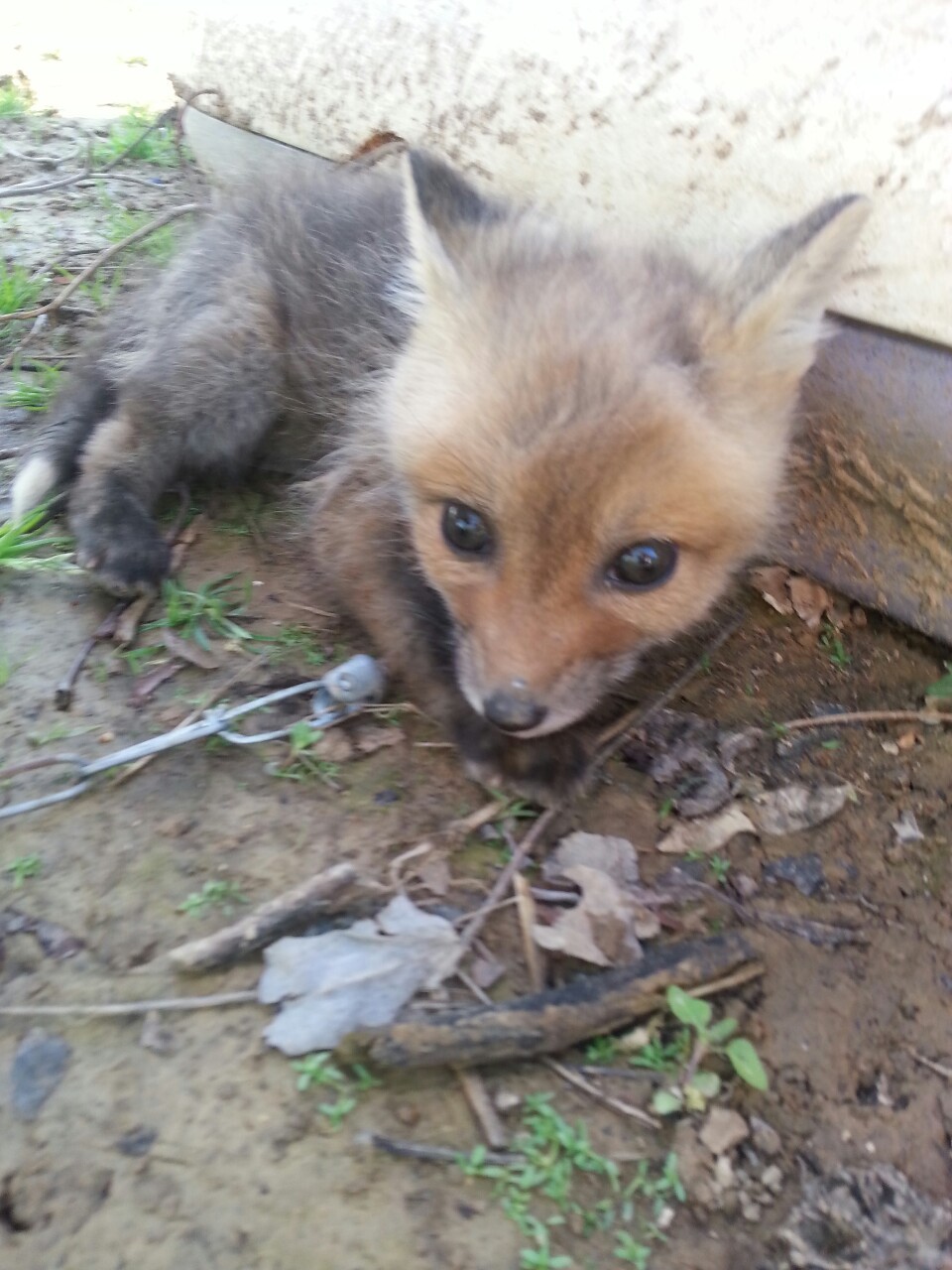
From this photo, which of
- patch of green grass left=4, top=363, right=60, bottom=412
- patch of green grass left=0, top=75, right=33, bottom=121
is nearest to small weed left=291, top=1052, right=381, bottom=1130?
patch of green grass left=4, top=363, right=60, bottom=412

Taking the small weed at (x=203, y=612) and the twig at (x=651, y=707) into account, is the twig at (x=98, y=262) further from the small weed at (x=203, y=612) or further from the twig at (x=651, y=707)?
the twig at (x=651, y=707)

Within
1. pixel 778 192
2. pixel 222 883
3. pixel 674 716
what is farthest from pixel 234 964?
pixel 778 192

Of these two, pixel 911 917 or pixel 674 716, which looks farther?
pixel 674 716

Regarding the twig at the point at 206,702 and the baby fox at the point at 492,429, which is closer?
the baby fox at the point at 492,429

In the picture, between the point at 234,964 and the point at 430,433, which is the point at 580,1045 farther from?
the point at 430,433

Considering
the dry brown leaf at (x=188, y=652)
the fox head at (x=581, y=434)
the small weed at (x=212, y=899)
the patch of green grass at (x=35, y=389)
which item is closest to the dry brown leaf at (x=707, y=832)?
the fox head at (x=581, y=434)
